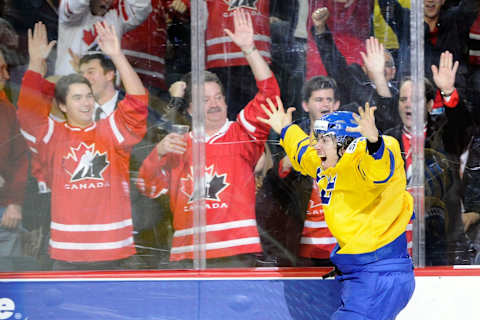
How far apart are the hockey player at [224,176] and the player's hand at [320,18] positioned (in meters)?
0.37

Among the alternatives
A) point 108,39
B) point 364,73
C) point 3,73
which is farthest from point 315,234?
point 3,73

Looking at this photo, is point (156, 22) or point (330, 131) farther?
point (156, 22)

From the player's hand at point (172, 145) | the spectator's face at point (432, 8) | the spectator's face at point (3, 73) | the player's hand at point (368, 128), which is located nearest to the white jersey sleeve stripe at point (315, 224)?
the player's hand at point (172, 145)

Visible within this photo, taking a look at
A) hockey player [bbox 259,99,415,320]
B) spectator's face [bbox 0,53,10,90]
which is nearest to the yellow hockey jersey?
hockey player [bbox 259,99,415,320]

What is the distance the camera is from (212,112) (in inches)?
133

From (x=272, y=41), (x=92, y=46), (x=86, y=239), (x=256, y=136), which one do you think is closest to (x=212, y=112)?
(x=256, y=136)

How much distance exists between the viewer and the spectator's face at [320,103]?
132 inches

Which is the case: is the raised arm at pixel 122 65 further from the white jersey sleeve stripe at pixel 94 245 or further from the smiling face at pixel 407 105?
the smiling face at pixel 407 105

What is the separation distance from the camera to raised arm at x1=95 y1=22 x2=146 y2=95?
3.40 metres

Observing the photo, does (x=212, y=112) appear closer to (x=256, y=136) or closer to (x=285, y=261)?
(x=256, y=136)

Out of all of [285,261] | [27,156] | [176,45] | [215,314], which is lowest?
[215,314]

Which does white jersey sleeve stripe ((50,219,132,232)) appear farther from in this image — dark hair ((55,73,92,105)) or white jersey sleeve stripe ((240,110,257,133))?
white jersey sleeve stripe ((240,110,257,133))

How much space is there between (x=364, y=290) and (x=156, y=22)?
1920 mm

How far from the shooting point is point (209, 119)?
3.38 m
